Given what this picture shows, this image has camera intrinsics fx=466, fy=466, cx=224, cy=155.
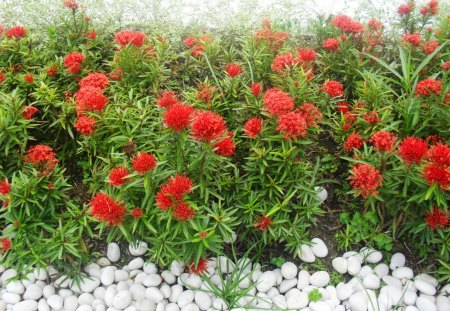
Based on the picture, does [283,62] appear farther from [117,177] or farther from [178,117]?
[117,177]

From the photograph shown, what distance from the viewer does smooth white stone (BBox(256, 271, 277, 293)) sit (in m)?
2.84

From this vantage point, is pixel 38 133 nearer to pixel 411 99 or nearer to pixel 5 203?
pixel 5 203

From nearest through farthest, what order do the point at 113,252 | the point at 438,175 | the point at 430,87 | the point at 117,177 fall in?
the point at 438,175 → the point at 117,177 → the point at 430,87 → the point at 113,252

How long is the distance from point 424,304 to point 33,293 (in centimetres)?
233

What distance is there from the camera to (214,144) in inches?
92.7

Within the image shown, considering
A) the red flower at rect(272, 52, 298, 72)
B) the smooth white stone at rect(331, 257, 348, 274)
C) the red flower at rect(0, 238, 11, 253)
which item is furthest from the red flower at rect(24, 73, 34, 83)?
the smooth white stone at rect(331, 257, 348, 274)

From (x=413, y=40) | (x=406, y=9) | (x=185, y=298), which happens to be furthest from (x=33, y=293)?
(x=406, y=9)

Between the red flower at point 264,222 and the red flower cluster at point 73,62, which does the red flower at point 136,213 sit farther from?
the red flower cluster at point 73,62

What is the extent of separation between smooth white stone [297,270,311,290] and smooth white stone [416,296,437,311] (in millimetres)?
641

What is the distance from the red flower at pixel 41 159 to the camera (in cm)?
275

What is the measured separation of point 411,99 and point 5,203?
254 centimetres

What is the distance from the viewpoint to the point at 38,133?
3.27 metres

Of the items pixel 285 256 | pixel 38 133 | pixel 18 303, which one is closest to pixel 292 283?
pixel 285 256

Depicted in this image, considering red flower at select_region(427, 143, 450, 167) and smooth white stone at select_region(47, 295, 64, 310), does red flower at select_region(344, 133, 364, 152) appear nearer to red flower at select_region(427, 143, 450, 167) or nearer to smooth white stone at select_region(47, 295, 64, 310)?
red flower at select_region(427, 143, 450, 167)
